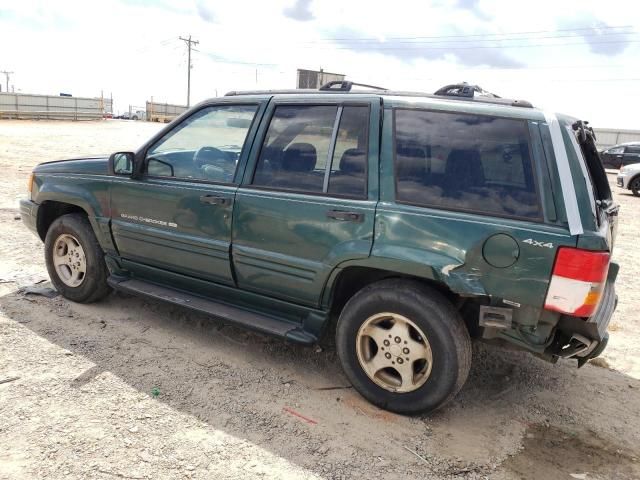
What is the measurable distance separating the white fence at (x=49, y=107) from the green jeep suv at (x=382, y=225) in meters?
39.1

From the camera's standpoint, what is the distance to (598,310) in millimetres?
2775

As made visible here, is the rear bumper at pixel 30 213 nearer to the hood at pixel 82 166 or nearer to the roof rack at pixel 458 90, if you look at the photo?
the hood at pixel 82 166

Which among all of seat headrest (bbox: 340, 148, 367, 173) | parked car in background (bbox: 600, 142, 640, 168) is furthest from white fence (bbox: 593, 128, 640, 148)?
seat headrest (bbox: 340, 148, 367, 173)

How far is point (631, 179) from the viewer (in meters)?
15.8

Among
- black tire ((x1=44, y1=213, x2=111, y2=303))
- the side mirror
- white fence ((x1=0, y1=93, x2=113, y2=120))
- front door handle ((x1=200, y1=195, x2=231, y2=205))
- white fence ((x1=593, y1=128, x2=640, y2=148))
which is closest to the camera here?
front door handle ((x1=200, y1=195, x2=231, y2=205))

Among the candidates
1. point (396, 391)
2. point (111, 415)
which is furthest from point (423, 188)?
point (111, 415)

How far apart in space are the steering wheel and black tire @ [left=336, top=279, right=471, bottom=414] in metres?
1.48

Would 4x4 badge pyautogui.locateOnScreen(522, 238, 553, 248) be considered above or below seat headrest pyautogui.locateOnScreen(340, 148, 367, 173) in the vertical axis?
below

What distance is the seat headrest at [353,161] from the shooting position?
3.08m

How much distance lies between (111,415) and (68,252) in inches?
80.6

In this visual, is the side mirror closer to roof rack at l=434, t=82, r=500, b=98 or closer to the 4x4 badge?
roof rack at l=434, t=82, r=500, b=98

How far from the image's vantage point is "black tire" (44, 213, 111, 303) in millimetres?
4273

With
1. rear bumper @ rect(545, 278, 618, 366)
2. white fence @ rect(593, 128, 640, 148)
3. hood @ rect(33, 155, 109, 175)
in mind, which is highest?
white fence @ rect(593, 128, 640, 148)

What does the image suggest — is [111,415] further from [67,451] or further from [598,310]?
[598,310]
